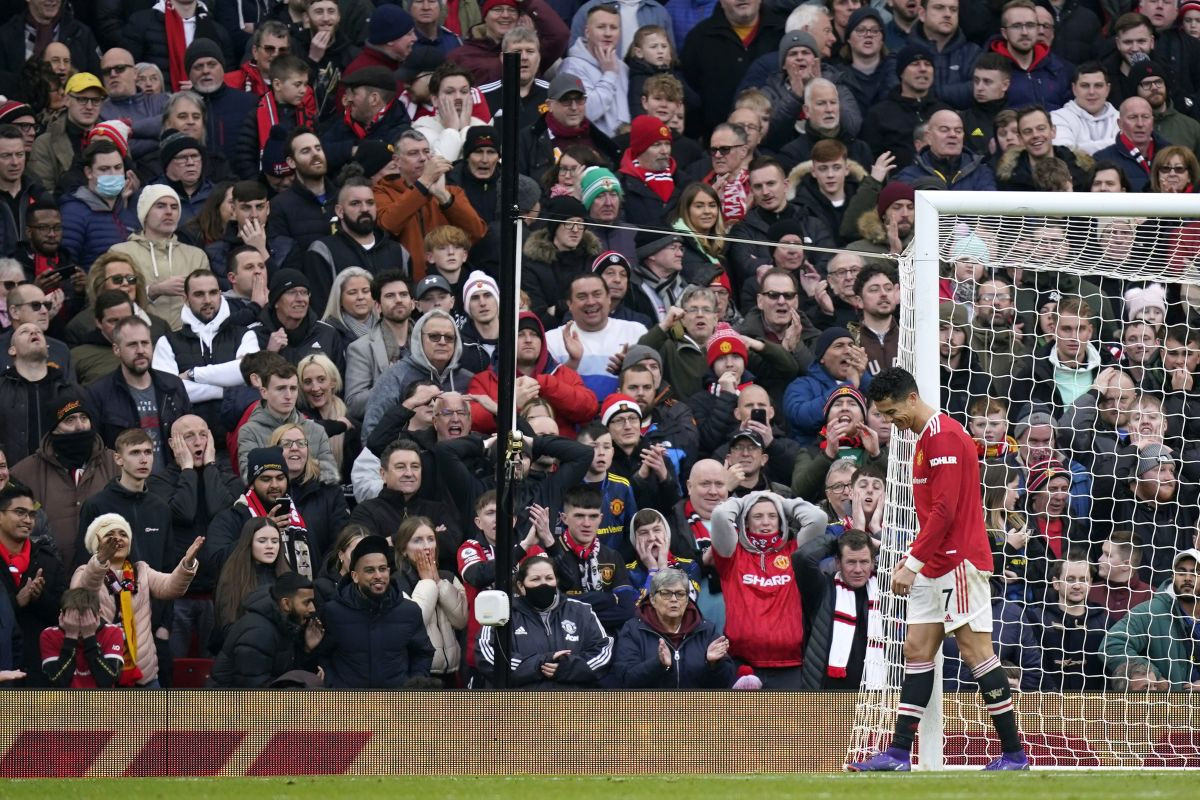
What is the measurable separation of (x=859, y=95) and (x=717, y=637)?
5637mm

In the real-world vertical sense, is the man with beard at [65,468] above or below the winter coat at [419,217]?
below

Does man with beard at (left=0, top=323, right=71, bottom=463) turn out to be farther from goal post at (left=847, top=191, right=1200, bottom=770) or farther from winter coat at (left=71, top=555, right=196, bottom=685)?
goal post at (left=847, top=191, right=1200, bottom=770)

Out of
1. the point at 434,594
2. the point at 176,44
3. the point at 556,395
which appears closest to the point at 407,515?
the point at 434,594

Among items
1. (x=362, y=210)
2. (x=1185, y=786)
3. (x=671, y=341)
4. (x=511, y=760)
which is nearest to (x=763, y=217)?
(x=671, y=341)

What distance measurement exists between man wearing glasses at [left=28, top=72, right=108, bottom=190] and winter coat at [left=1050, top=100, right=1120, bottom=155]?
689 centimetres

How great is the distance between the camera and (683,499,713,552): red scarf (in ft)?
35.6

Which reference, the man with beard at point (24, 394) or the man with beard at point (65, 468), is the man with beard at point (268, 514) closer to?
the man with beard at point (65, 468)

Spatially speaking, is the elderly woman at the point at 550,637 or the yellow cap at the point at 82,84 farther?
the yellow cap at the point at 82,84

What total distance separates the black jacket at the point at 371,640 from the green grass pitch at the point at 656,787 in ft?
4.07

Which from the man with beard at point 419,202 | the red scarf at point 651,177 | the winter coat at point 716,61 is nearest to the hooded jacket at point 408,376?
the man with beard at point 419,202

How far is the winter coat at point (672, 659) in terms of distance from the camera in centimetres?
1023

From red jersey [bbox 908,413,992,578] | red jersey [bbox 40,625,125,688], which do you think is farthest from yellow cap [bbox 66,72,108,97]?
red jersey [bbox 908,413,992,578]

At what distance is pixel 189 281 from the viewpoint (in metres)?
11.6

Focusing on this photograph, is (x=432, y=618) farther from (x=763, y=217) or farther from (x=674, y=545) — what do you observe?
(x=763, y=217)
